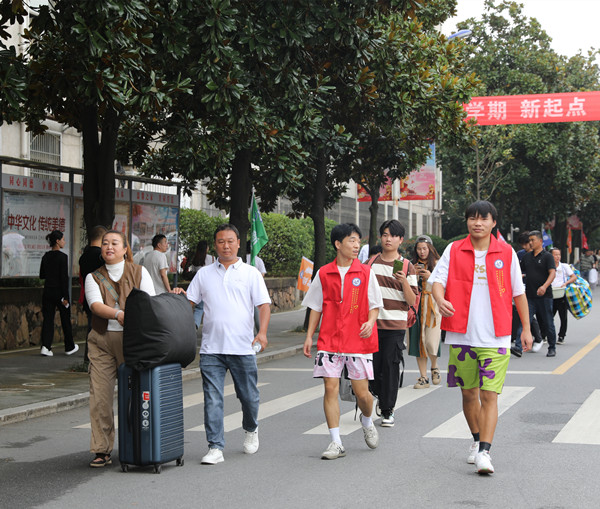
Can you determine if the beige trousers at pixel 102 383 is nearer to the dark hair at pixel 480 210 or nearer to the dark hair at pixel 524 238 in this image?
the dark hair at pixel 480 210

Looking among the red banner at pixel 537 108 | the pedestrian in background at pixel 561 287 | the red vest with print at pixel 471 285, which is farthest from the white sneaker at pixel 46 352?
the red banner at pixel 537 108

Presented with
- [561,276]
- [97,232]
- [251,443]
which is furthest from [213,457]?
[561,276]

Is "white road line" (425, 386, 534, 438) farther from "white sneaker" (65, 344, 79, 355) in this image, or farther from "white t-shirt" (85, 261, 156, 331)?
"white sneaker" (65, 344, 79, 355)

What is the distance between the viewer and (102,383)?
6855mm

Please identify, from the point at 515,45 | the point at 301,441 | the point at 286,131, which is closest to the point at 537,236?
the point at 286,131

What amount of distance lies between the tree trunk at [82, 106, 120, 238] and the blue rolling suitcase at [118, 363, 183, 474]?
625 cm

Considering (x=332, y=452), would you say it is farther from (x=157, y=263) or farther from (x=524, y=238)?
(x=524, y=238)

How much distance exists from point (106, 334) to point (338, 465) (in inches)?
77.5

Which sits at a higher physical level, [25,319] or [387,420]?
[25,319]

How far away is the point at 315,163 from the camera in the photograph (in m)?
20.0

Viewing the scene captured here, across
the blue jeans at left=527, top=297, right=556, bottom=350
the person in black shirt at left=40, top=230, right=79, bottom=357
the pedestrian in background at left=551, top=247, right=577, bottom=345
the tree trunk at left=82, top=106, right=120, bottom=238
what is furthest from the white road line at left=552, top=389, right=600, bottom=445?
the person in black shirt at left=40, top=230, right=79, bottom=357

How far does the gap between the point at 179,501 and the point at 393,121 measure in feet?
41.2

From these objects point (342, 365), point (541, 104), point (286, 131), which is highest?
point (541, 104)

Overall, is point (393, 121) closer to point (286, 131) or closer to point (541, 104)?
point (286, 131)
